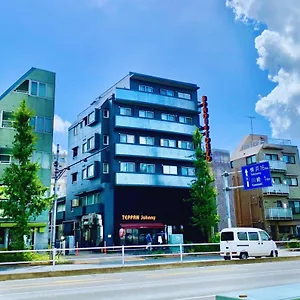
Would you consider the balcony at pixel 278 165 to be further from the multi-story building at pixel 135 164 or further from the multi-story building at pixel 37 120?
the multi-story building at pixel 37 120

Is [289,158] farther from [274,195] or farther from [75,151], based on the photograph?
[75,151]

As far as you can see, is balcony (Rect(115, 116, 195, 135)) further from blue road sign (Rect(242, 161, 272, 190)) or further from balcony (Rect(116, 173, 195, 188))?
blue road sign (Rect(242, 161, 272, 190))

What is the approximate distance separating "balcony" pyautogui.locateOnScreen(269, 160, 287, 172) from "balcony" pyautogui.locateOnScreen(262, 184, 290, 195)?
1.93 meters

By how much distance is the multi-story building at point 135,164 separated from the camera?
3819 centimetres

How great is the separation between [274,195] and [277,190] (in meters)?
0.70

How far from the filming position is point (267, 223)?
4516 cm

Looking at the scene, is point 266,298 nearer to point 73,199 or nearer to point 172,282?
point 172,282

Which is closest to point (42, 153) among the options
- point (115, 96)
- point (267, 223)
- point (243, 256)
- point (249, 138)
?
point (115, 96)

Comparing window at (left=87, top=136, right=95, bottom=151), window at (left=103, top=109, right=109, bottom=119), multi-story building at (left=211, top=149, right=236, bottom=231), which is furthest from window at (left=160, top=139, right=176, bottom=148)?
window at (left=87, top=136, right=95, bottom=151)

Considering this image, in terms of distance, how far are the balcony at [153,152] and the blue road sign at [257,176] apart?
45.3 feet

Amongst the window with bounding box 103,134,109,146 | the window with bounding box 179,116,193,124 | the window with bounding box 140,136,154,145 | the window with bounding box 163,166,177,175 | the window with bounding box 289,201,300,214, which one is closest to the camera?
the window with bounding box 103,134,109,146

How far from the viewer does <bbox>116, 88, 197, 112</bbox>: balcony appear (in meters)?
40.7

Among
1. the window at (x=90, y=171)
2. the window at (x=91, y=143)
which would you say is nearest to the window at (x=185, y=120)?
the window at (x=91, y=143)

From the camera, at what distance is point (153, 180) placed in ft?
129
